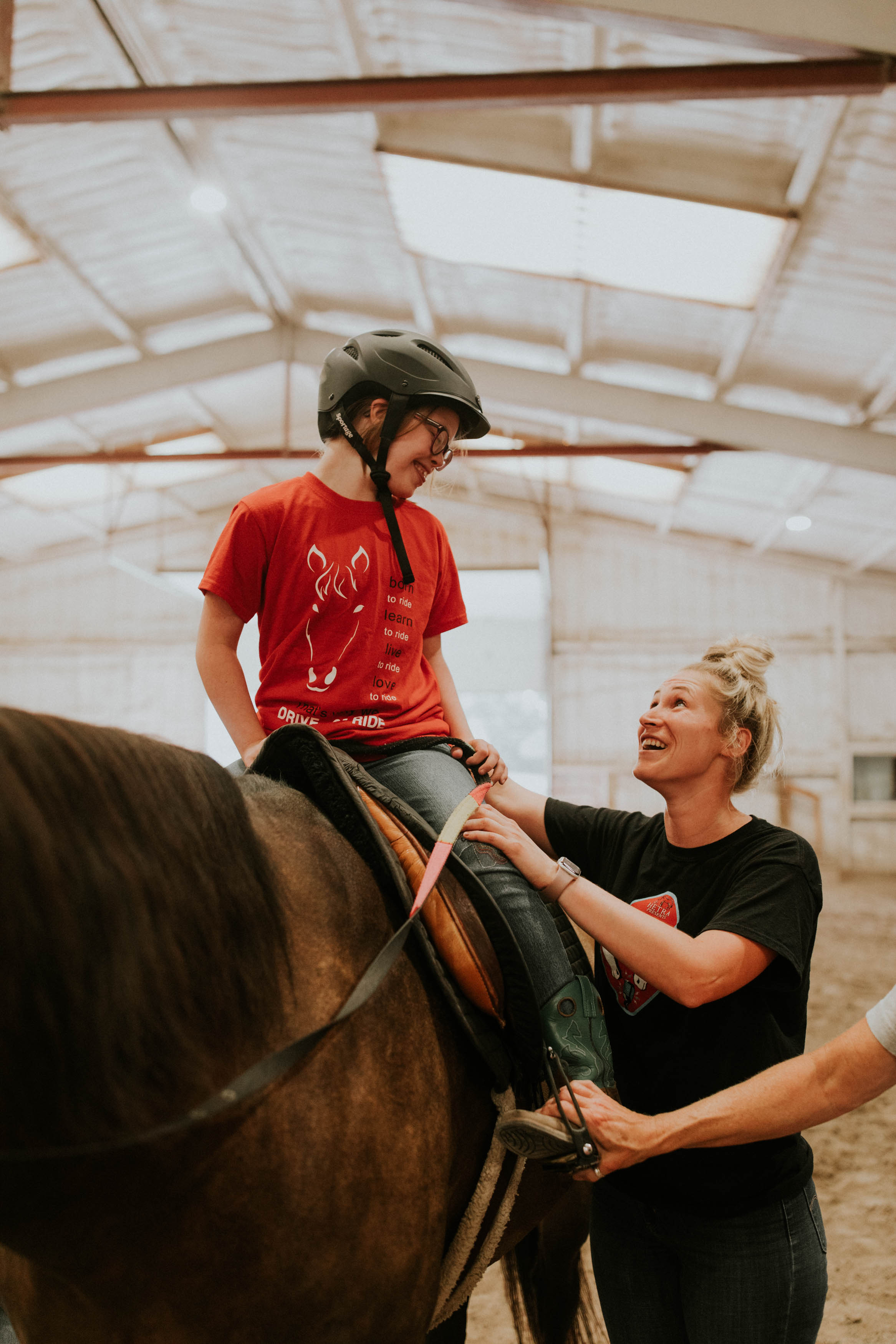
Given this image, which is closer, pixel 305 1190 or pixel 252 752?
pixel 305 1190

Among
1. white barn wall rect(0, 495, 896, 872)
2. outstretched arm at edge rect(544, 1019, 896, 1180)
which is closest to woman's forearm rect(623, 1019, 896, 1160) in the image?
outstretched arm at edge rect(544, 1019, 896, 1180)

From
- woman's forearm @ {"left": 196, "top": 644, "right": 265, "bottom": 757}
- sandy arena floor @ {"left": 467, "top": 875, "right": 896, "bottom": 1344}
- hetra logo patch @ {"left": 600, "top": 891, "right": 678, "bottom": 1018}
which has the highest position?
woman's forearm @ {"left": 196, "top": 644, "right": 265, "bottom": 757}

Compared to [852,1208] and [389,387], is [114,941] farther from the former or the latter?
[852,1208]

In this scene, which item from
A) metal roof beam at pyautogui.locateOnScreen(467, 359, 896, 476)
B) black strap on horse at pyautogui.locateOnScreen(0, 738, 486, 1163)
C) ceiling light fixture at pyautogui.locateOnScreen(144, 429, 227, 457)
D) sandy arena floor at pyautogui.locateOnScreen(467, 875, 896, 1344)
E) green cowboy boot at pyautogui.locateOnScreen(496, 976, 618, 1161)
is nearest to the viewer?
black strap on horse at pyautogui.locateOnScreen(0, 738, 486, 1163)

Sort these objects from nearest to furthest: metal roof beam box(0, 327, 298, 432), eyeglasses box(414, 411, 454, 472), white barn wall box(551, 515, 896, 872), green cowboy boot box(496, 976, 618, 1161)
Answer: green cowboy boot box(496, 976, 618, 1161) → eyeglasses box(414, 411, 454, 472) → metal roof beam box(0, 327, 298, 432) → white barn wall box(551, 515, 896, 872)

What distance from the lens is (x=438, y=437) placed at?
2000mm

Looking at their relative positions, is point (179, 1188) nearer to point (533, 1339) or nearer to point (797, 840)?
point (797, 840)

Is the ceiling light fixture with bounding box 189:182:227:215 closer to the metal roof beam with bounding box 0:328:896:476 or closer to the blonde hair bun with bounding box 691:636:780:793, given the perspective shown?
the metal roof beam with bounding box 0:328:896:476

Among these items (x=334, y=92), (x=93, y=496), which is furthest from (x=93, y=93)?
(x=93, y=496)

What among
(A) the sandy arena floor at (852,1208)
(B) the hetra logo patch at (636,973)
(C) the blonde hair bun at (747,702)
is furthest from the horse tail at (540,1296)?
(C) the blonde hair bun at (747,702)

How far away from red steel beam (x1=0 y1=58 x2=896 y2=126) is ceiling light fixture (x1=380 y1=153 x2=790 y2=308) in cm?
147

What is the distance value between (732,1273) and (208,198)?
8.46 metres

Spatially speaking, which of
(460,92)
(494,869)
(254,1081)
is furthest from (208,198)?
(254,1081)

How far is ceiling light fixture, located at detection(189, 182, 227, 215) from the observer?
7828 millimetres
